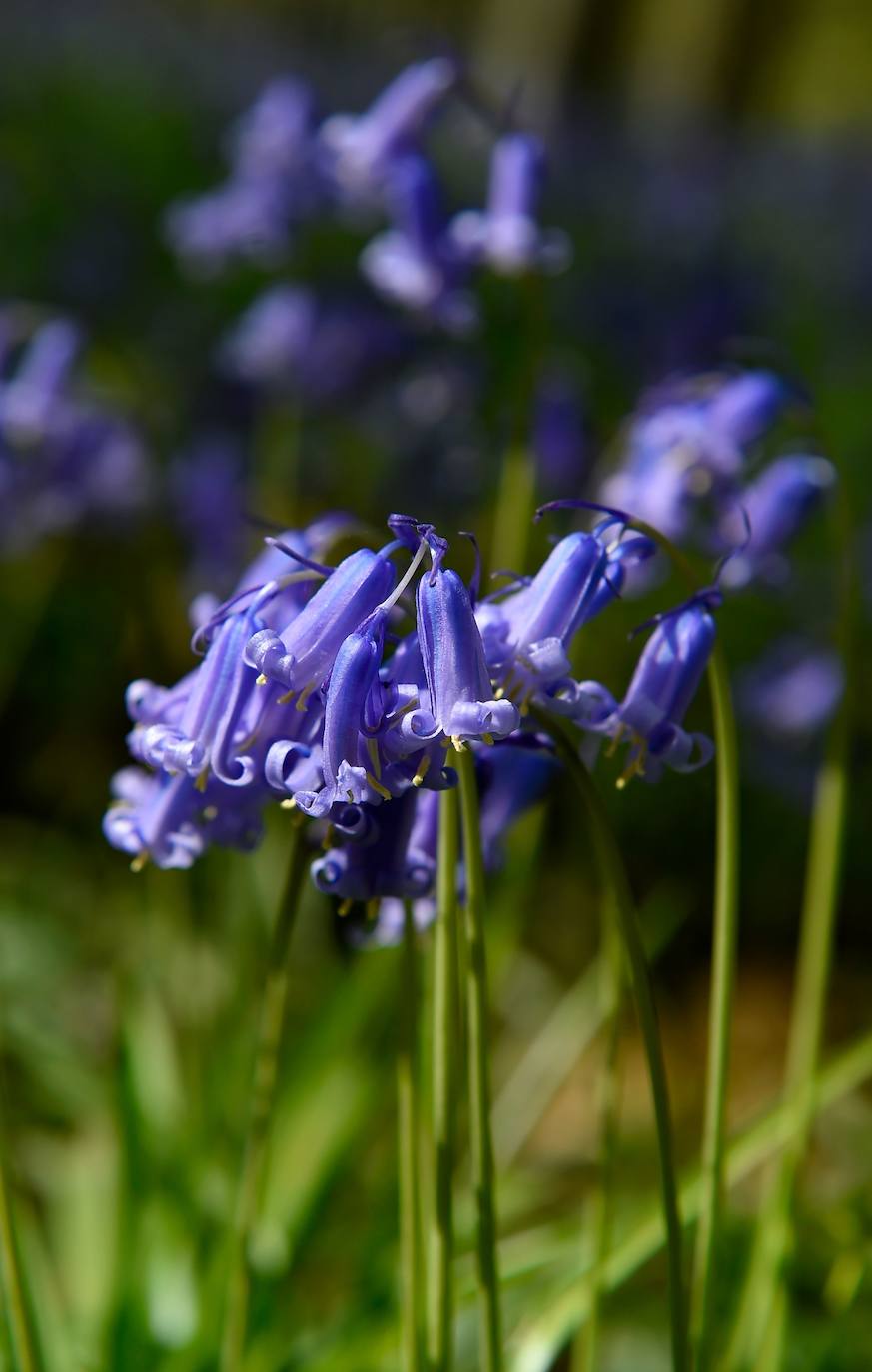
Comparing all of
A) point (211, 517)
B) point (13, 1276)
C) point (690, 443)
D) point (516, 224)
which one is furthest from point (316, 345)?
point (13, 1276)

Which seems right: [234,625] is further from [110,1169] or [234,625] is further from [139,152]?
[139,152]

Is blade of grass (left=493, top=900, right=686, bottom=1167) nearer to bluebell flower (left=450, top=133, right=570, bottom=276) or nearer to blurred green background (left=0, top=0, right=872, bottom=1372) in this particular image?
blurred green background (left=0, top=0, right=872, bottom=1372)

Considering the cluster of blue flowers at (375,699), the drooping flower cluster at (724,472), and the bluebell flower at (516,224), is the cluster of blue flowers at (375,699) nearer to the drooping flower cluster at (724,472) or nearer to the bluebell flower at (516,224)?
the drooping flower cluster at (724,472)

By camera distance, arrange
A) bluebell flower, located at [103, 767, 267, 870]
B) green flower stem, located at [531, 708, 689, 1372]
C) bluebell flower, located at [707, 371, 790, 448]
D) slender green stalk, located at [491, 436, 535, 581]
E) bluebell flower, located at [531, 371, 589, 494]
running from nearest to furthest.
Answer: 1. green flower stem, located at [531, 708, 689, 1372]
2. bluebell flower, located at [103, 767, 267, 870]
3. bluebell flower, located at [707, 371, 790, 448]
4. slender green stalk, located at [491, 436, 535, 581]
5. bluebell flower, located at [531, 371, 589, 494]

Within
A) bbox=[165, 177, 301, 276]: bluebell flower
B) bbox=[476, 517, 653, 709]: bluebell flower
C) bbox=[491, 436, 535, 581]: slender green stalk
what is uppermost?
bbox=[165, 177, 301, 276]: bluebell flower

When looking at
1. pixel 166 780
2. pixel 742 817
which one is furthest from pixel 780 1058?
pixel 166 780

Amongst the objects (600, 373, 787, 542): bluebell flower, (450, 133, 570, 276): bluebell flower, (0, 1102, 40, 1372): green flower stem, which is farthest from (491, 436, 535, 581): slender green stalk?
(0, 1102, 40, 1372): green flower stem

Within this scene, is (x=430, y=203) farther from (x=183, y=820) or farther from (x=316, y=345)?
(x=183, y=820)
